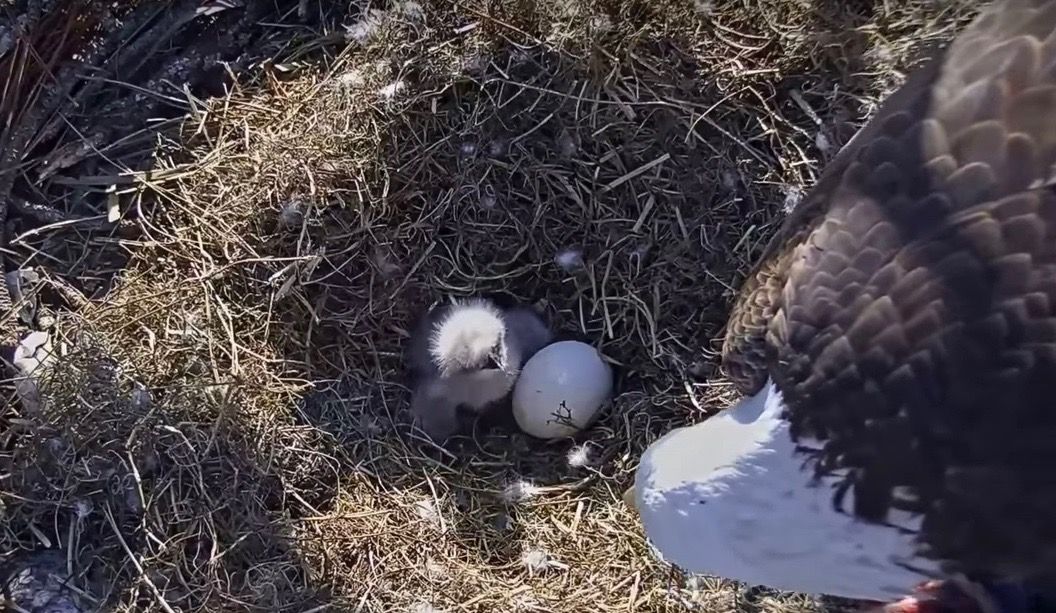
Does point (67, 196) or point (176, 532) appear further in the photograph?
point (67, 196)

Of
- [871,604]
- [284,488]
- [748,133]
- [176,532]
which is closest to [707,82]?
[748,133]

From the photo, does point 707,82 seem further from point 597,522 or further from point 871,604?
point 871,604

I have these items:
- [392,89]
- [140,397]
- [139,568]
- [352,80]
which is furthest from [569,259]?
[139,568]

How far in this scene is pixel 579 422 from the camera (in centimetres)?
211

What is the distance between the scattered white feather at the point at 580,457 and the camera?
212cm

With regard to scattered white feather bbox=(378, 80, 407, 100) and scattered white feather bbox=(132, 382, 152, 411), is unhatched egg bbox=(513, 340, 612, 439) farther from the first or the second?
scattered white feather bbox=(132, 382, 152, 411)

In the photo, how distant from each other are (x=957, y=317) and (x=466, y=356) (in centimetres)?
104

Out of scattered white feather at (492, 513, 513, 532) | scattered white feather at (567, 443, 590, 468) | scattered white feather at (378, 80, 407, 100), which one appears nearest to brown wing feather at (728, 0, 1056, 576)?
scattered white feather at (567, 443, 590, 468)

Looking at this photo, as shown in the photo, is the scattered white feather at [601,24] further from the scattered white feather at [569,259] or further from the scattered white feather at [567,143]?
the scattered white feather at [569,259]

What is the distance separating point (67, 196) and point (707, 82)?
160 cm

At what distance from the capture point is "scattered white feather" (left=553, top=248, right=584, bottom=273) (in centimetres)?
222

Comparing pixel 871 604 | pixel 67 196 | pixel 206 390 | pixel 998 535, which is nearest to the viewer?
pixel 998 535

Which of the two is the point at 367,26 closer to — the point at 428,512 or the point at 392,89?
the point at 392,89

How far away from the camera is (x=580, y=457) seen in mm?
2115
